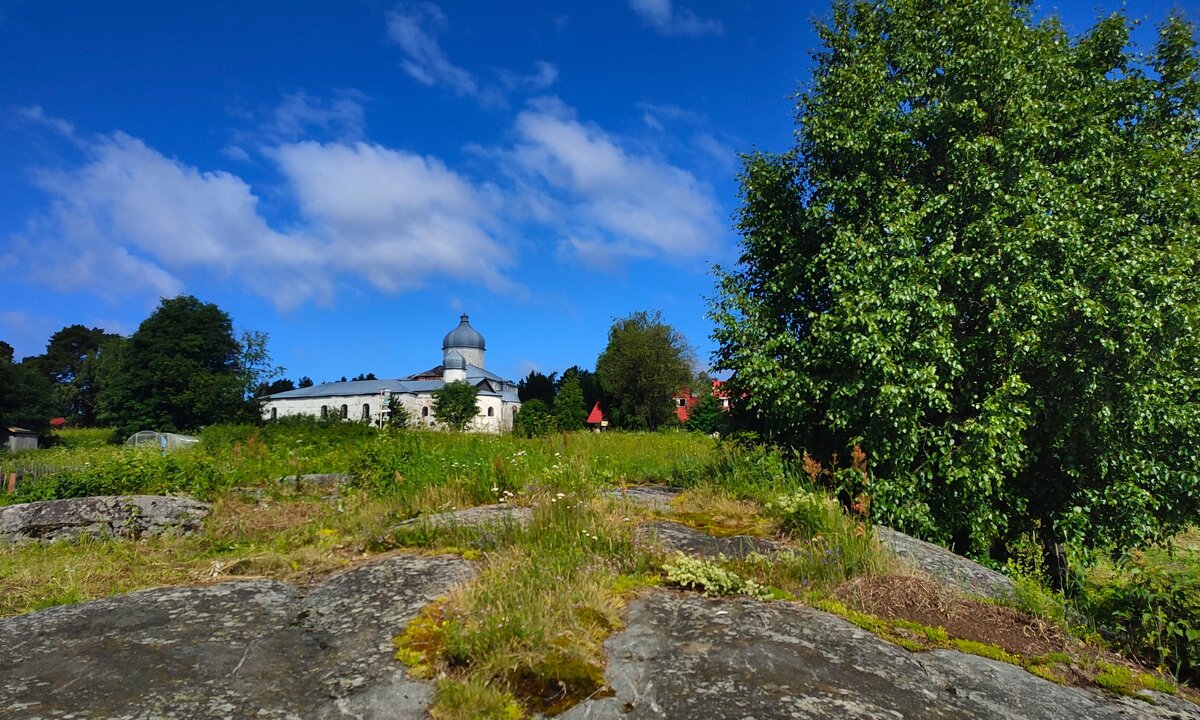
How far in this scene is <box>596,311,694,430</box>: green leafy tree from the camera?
5622cm

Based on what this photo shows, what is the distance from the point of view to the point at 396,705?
3.58m

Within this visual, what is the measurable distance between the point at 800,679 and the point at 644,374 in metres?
52.8

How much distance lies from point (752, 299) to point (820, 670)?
28.3ft

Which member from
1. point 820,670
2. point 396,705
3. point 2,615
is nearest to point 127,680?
point 396,705

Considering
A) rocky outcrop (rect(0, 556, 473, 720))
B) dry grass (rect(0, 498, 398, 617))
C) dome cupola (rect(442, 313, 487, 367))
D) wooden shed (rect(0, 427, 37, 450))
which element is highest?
dome cupola (rect(442, 313, 487, 367))

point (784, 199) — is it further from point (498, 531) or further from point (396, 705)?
point (396, 705)

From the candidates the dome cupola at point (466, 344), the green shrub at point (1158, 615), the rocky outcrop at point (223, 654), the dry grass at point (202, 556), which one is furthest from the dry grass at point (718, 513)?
the dome cupola at point (466, 344)

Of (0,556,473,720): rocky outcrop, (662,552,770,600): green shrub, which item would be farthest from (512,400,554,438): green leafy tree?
(0,556,473,720): rocky outcrop

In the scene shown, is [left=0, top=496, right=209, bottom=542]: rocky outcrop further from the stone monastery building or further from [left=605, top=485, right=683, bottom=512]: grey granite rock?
the stone monastery building

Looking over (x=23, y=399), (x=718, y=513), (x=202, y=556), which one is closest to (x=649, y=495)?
(x=718, y=513)

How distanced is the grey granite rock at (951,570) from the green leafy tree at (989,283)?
7.60 feet

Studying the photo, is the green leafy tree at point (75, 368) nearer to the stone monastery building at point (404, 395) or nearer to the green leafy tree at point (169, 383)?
the stone monastery building at point (404, 395)

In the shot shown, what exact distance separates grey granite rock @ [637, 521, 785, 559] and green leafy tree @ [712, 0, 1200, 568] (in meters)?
3.25

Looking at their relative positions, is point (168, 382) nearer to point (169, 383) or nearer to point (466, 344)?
point (169, 383)
